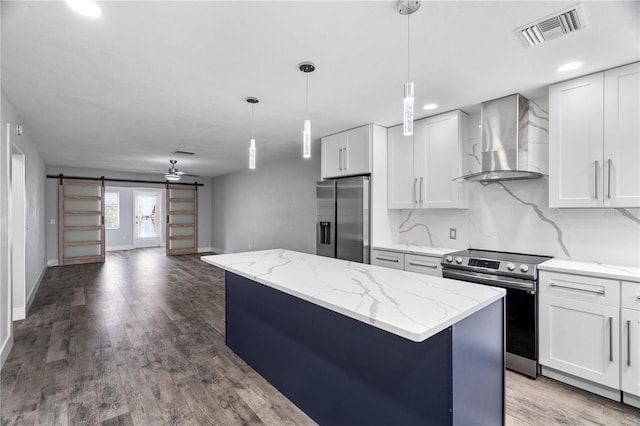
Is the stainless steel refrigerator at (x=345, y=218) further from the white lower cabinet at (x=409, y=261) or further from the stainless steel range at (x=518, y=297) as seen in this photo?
the stainless steel range at (x=518, y=297)

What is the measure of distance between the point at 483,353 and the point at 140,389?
2.40m

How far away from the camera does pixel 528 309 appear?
2557 mm

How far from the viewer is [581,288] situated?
2328mm

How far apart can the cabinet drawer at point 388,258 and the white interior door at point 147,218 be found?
1016 centimetres

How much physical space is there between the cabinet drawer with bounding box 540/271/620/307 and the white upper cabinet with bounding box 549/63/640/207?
2.00ft

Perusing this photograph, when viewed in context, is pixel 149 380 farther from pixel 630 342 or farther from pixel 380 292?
pixel 630 342

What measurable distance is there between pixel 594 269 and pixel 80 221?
9962 millimetres

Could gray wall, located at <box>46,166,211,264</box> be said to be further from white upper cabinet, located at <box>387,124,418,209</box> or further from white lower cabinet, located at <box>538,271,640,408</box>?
white lower cabinet, located at <box>538,271,640,408</box>

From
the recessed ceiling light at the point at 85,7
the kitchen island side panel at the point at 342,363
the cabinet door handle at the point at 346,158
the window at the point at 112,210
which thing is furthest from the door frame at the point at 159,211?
the recessed ceiling light at the point at 85,7

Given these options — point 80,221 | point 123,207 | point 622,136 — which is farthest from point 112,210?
point 622,136

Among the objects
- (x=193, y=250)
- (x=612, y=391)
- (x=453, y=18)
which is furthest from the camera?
(x=193, y=250)

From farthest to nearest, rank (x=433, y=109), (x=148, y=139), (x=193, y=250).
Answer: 1. (x=193, y=250)
2. (x=148, y=139)
3. (x=433, y=109)

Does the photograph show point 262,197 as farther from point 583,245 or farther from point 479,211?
point 583,245

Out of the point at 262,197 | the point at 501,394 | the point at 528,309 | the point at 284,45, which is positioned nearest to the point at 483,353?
the point at 501,394
